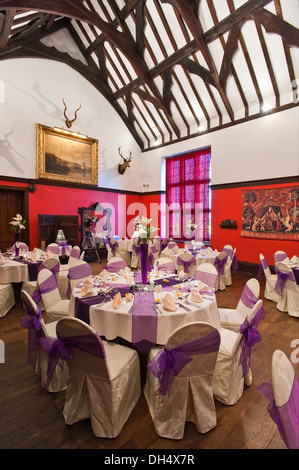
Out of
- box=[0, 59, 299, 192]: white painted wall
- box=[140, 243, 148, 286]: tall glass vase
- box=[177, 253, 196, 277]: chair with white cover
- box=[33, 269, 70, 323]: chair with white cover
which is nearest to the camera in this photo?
box=[140, 243, 148, 286]: tall glass vase

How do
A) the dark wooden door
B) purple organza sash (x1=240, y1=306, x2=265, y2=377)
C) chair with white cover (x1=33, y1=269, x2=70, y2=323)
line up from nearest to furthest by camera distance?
1. purple organza sash (x1=240, y1=306, x2=265, y2=377)
2. chair with white cover (x1=33, y1=269, x2=70, y2=323)
3. the dark wooden door

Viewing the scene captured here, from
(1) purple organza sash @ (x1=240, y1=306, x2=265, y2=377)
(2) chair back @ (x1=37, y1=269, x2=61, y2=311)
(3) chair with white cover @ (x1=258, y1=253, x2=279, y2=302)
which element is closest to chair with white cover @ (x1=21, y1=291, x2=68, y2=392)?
(2) chair back @ (x1=37, y1=269, x2=61, y2=311)

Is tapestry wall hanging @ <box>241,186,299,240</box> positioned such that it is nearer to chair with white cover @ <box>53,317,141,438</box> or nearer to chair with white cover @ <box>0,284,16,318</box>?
chair with white cover @ <box>53,317,141,438</box>

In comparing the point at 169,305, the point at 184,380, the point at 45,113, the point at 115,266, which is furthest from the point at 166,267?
the point at 45,113

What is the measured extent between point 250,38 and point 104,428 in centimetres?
829

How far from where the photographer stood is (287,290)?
13.1 ft

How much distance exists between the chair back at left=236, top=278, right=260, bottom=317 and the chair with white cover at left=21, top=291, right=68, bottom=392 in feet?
6.47

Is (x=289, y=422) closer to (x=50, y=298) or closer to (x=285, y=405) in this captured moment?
(x=285, y=405)

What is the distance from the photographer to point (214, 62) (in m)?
6.72

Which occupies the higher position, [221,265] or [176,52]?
[176,52]

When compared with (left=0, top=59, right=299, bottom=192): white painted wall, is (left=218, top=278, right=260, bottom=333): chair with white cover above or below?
below

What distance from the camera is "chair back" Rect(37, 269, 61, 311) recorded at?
2.78m

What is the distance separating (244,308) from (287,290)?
1.95 m

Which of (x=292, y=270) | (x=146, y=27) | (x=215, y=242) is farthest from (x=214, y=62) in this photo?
(x=292, y=270)
